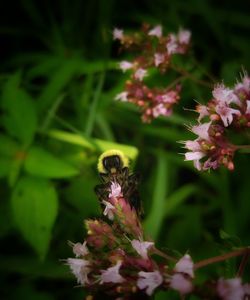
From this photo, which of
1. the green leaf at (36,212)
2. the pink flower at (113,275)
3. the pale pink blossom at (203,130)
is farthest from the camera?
the green leaf at (36,212)

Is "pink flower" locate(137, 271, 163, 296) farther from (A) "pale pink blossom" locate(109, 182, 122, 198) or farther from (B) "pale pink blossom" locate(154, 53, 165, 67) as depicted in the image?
(B) "pale pink blossom" locate(154, 53, 165, 67)

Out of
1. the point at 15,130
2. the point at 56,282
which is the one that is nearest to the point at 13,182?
the point at 15,130

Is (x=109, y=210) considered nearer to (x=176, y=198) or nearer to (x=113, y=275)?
(x=113, y=275)

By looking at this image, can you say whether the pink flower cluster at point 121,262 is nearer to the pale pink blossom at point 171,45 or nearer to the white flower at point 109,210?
the white flower at point 109,210

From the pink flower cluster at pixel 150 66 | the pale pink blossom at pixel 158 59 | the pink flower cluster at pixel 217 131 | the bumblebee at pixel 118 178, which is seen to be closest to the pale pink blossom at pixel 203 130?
the pink flower cluster at pixel 217 131

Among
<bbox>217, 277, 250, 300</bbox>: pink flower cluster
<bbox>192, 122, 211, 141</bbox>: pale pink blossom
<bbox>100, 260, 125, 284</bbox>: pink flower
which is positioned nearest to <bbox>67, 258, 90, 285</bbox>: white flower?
<bbox>100, 260, 125, 284</bbox>: pink flower

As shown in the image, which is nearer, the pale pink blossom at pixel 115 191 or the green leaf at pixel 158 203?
the pale pink blossom at pixel 115 191

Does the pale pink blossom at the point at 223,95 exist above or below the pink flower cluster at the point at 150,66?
below
